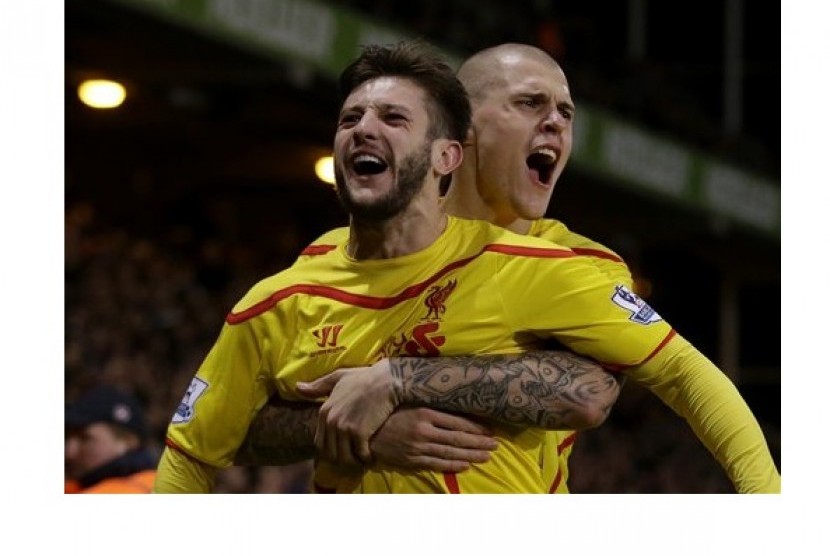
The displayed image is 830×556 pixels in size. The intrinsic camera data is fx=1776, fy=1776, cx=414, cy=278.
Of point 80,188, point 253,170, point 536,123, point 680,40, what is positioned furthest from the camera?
point 680,40

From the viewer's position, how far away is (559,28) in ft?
34.7

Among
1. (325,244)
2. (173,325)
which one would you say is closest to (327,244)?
(325,244)

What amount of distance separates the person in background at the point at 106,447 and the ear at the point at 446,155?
2.11 metres

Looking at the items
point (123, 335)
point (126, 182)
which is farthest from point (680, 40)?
point (123, 335)

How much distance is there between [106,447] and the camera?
5.39 m

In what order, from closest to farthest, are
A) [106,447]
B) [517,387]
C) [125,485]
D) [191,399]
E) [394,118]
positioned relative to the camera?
[517,387]
[394,118]
[191,399]
[125,485]
[106,447]

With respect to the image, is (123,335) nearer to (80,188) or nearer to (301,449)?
(80,188)

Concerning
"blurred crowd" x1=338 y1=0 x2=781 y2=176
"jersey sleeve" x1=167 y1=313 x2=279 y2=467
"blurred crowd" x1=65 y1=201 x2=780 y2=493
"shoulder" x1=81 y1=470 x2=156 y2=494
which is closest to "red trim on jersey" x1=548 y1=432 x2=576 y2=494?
"jersey sleeve" x1=167 y1=313 x2=279 y2=467

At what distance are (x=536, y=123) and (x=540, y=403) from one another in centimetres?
70

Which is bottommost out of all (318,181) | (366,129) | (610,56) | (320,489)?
(320,489)

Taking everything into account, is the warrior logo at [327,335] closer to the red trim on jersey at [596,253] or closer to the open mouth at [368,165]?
the open mouth at [368,165]

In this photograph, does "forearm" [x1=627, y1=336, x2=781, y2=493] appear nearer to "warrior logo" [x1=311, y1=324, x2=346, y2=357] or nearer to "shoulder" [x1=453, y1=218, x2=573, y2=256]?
"shoulder" [x1=453, y1=218, x2=573, y2=256]

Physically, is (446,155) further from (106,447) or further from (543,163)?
(106,447)

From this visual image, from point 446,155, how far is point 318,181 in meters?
5.92
